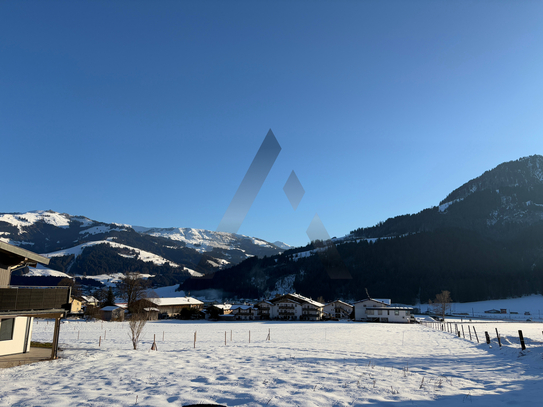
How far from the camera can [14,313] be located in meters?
15.9

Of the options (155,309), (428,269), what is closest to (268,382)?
(155,309)

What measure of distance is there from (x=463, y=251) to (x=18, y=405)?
194344 mm

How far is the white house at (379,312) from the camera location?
79625 millimetres

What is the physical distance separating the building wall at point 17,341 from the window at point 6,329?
176 millimetres

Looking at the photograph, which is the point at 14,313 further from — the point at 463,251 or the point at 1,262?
the point at 463,251

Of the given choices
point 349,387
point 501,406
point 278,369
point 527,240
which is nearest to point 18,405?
point 278,369

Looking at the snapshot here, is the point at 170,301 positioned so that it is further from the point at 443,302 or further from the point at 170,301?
the point at 443,302

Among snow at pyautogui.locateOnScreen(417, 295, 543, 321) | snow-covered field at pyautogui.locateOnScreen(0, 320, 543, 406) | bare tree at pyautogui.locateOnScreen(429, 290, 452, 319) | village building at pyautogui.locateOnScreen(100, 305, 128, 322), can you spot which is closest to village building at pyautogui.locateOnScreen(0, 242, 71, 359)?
snow-covered field at pyautogui.locateOnScreen(0, 320, 543, 406)

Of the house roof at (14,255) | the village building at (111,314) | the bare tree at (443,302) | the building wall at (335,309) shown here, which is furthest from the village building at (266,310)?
the house roof at (14,255)

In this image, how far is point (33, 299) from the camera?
669 inches

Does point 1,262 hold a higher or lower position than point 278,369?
higher

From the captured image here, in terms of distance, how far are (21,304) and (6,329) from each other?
3996 mm

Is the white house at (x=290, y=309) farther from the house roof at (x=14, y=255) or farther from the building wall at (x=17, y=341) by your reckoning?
the house roof at (x=14, y=255)

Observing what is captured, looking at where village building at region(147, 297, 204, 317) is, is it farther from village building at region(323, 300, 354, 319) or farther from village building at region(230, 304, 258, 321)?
village building at region(323, 300, 354, 319)
